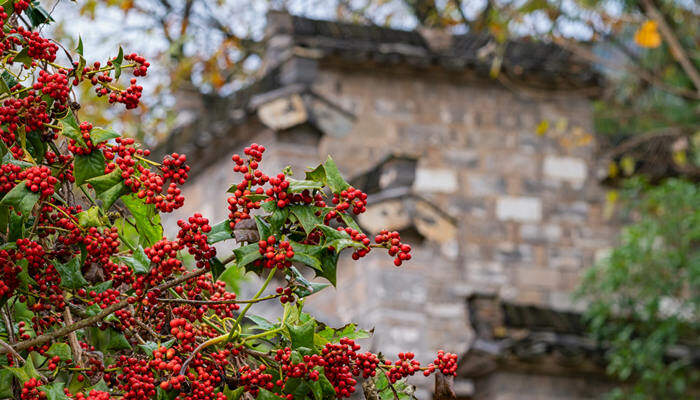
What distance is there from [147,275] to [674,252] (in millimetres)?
7852

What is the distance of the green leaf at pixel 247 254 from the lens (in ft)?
7.34

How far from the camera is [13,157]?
7.77ft

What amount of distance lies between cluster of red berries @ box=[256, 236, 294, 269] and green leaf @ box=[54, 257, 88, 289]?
44 cm

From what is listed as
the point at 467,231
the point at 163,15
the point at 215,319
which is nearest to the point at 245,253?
the point at 215,319

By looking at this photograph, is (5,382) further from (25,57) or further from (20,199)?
(25,57)

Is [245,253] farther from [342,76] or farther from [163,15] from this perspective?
[163,15]

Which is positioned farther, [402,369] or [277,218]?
[402,369]

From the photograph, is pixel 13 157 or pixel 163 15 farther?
pixel 163 15

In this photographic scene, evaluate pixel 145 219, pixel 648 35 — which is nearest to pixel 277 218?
pixel 145 219

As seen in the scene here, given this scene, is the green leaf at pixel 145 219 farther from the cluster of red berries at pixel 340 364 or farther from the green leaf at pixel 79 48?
the cluster of red berries at pixel 340 364

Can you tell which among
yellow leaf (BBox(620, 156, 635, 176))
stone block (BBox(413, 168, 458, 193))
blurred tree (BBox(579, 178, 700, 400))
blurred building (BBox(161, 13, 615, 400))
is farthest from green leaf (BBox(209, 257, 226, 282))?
yellow leaf (BBox(620, 156, 635, 176))

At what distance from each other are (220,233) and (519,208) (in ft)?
32.8

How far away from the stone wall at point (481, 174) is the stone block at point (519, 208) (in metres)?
0.01

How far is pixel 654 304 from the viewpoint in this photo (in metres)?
9.28
